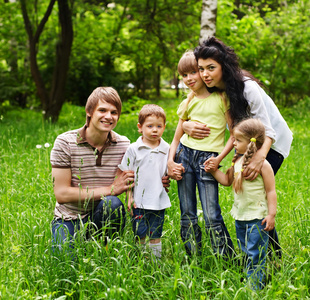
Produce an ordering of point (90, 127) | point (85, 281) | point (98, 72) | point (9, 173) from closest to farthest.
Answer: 1. point (85, 281)
2. point (90, 127)
3. point (9, 173)
4. point (98, 72)

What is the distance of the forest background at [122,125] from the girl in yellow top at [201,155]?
0.17 m

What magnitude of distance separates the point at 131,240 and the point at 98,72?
12.4m

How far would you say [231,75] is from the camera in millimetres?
2611

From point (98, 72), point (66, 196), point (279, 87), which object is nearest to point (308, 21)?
point (279, 87)

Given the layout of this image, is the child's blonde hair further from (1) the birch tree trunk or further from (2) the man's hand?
(1) the birch tree trunk

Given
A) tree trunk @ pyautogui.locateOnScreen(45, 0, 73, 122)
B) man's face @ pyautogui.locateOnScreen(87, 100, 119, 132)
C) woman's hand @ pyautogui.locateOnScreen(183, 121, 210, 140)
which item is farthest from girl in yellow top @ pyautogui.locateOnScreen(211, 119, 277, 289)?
tree trunk @ pyautogui.locateOnScreen(45, 0, 73, 122)

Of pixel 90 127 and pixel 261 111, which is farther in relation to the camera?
pixel 90 127

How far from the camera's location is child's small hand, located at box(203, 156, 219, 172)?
8.68ft

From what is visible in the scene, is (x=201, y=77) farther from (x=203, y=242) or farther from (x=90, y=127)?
(x=203, y=242)

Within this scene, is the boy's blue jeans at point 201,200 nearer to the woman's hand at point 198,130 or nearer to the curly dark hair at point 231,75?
the woman's hand at point 198,130

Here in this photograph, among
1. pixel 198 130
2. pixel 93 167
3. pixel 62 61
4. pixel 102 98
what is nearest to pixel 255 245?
pixel 198 130

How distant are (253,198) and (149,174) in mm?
760

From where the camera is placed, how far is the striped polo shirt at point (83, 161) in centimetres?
290

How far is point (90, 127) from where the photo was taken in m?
2.95
